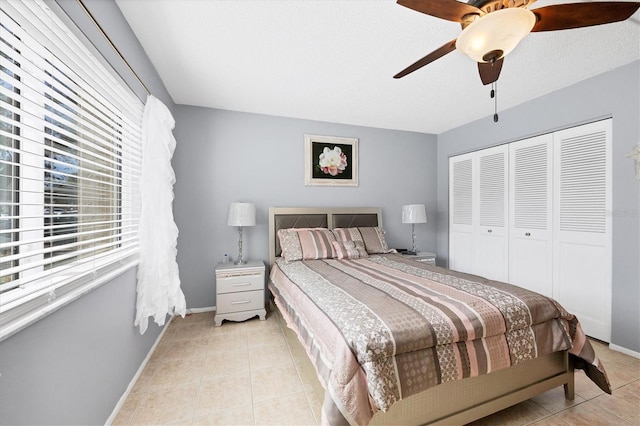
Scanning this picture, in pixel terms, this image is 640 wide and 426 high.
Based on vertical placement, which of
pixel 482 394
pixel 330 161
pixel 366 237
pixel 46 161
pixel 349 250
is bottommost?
pixel 482 394

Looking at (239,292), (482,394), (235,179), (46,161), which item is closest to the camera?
(46,161)

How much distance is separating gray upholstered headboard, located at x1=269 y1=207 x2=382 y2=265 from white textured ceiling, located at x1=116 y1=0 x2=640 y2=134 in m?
1.27

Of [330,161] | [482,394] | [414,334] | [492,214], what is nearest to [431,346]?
[414,334]


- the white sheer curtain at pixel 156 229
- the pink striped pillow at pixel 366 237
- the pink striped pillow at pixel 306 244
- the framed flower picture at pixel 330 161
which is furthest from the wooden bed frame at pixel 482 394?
the framed flower picture at pixel 330 161

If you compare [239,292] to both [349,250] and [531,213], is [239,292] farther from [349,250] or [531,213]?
[531,213]

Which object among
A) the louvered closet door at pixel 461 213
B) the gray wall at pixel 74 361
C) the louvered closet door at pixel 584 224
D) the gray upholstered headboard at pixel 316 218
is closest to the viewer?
the gray wall at pixel 74 361

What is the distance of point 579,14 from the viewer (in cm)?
119

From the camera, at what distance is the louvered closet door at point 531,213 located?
284 cm

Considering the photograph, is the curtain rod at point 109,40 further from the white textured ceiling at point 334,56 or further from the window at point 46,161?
the white textured ceiling at point 334,56

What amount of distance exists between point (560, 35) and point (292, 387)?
3162mm

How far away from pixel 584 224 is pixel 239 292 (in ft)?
11.8

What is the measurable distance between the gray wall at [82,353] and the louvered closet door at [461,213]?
399 centimetres

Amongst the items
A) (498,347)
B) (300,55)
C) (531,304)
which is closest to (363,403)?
(498,347)

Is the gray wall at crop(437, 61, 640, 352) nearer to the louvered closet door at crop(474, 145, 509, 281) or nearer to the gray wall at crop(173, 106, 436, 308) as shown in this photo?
the louvered closet door at crop(474, 145, 509, 281)
